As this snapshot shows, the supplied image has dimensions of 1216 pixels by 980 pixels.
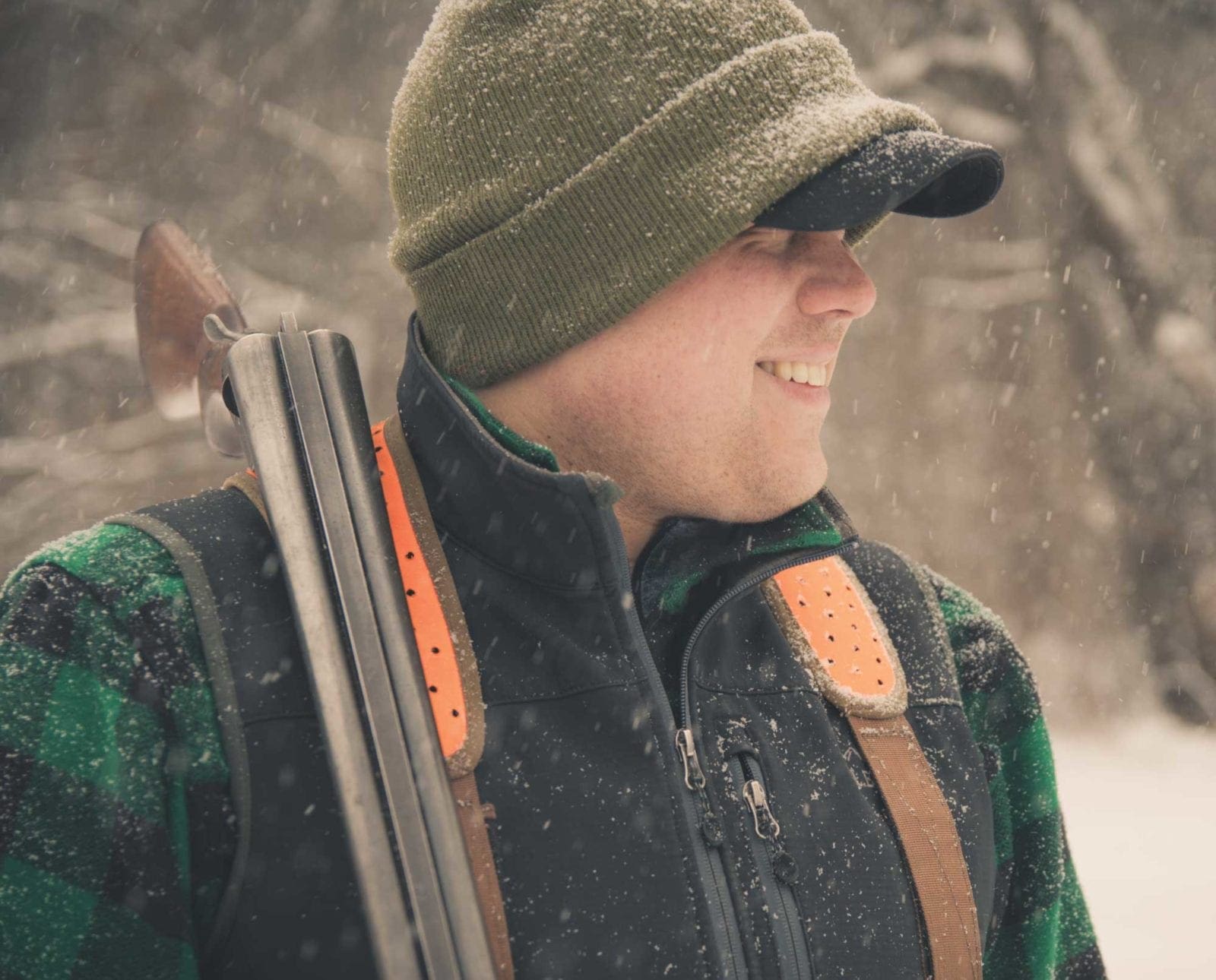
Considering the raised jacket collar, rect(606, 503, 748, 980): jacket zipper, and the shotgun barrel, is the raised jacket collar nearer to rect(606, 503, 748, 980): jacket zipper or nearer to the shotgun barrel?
rect(606, 503, 748, 980): jacket zipper

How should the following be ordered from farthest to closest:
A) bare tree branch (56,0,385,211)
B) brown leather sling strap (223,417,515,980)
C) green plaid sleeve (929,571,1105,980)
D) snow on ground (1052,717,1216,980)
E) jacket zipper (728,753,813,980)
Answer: bare tree branch (56,0,385,211), snow on ground (1052,717,1216,980), green plaid sleeve (929,571,1105,980), jacket zipper (728,753,813,980), brown leather sling strap (223,417,515,980)

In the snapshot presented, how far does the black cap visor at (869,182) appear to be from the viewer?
156 centimetres

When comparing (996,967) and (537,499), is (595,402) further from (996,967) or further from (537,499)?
(996,967)

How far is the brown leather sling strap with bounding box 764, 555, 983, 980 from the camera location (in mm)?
1540

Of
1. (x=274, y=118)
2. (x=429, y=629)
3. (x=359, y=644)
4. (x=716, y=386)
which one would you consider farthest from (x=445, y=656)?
(x=274, y=118)

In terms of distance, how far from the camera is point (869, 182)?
1.57 metres

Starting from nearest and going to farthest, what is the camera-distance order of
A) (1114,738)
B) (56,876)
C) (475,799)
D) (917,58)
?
(56,876) → (475,799) → (1114,738) → (917,58)

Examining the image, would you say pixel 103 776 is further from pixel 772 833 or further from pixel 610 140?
pixel 610 140

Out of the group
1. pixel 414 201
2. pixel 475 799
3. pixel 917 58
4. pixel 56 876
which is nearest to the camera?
pixel 56 876

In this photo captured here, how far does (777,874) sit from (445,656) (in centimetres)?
49

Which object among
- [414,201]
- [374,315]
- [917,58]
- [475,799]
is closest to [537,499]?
[475,799]

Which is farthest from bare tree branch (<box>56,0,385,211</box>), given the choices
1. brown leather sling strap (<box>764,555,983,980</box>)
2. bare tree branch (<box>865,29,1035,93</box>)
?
brown leather sling strap (<box>764,555,983,980</box>)

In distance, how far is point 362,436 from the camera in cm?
143

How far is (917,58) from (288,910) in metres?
7.47
